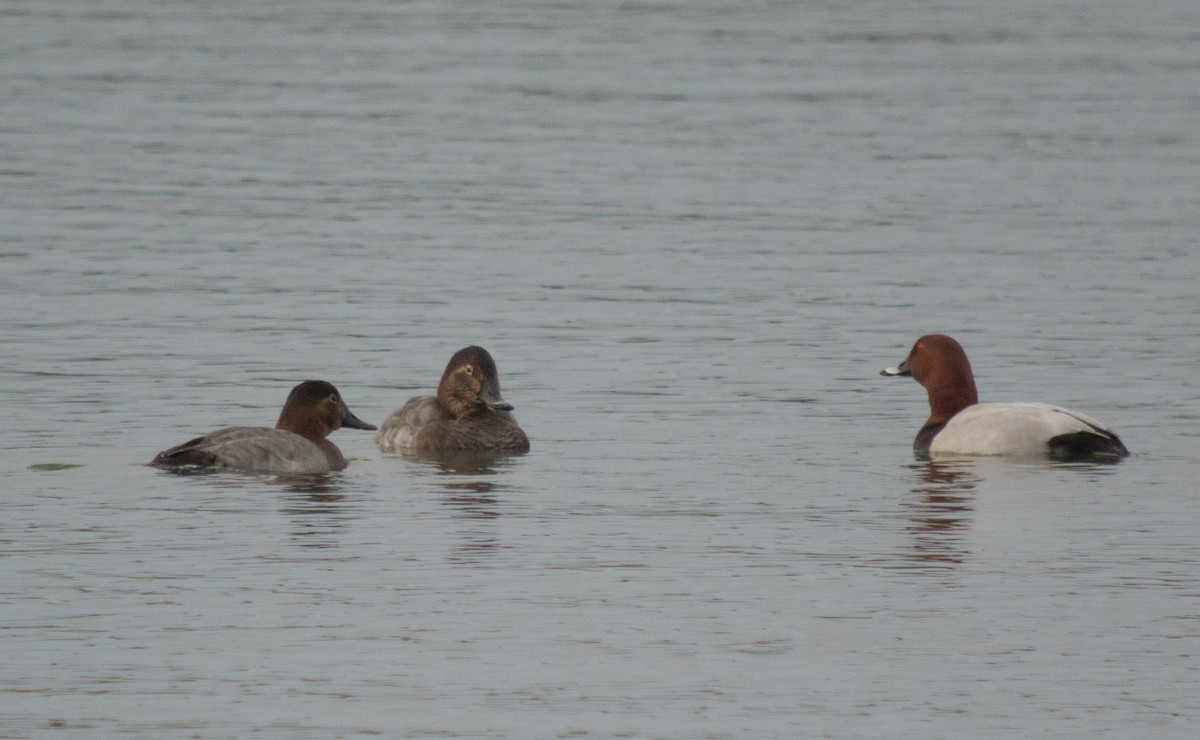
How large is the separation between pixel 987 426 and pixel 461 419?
3590 mm

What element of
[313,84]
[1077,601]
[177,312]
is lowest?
[1077,601]

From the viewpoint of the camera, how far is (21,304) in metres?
21.5

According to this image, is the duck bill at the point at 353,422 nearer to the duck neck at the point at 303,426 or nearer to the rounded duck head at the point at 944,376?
the duck neck at the point at 303,426

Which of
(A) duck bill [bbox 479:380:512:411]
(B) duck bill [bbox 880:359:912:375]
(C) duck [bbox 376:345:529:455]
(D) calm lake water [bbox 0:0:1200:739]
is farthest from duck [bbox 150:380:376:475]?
(B) duck bill [bbox 880:359:912:375]

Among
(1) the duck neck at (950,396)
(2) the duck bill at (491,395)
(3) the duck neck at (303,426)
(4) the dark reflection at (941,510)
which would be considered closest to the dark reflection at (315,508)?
(3) the duck neck at (303,426)

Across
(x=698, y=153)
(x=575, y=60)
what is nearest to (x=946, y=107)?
(x=698, y=153)

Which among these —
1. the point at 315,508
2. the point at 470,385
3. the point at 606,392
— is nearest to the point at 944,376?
the point at 606,392

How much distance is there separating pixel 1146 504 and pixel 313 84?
105 ft

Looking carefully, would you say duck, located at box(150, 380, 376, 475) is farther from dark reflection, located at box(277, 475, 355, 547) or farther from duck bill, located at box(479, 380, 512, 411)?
duck bill, located at box(479, 380, 512, 411)

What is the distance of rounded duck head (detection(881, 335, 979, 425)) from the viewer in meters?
16.1

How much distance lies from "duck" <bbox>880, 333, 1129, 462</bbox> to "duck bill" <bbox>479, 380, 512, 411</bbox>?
9.33ft

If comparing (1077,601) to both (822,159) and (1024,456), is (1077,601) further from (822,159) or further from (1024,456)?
(822,159)

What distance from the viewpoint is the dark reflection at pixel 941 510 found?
11781 mm

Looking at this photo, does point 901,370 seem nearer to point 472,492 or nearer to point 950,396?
point 950,396
